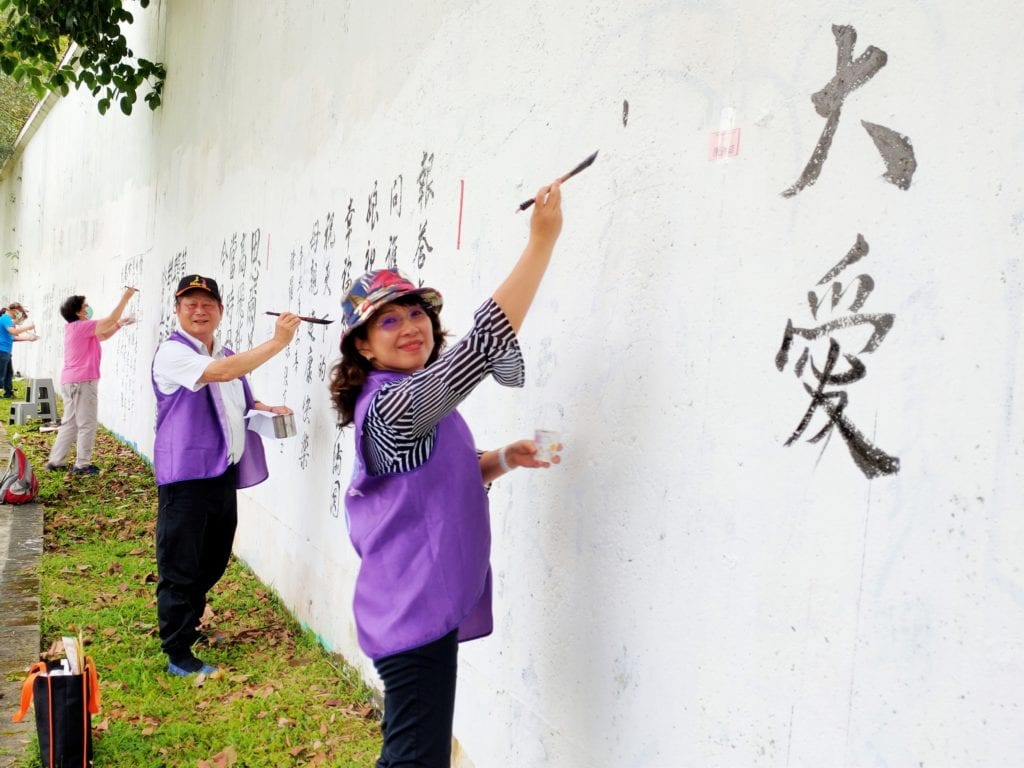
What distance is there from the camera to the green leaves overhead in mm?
8508

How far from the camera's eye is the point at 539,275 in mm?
1927

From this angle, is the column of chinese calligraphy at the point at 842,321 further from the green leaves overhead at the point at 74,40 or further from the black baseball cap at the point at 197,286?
the green leaves overhead at the point at 74,40

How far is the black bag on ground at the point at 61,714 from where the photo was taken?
286 cm

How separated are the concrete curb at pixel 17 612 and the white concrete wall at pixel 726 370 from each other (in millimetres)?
1354

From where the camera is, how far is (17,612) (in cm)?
463

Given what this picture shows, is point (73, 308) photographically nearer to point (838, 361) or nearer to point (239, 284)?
point (239, 284)

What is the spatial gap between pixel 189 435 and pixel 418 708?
7.77ft

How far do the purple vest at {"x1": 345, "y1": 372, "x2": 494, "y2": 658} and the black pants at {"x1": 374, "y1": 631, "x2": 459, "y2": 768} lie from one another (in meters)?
0.05

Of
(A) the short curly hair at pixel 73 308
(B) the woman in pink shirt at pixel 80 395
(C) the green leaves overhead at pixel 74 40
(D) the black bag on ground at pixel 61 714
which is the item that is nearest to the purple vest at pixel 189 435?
(D) the black bag on ground at pixel 61 714

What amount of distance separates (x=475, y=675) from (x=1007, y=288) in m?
2.10

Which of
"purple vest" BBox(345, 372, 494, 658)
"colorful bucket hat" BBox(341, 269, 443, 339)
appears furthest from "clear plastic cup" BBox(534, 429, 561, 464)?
"colorful bucket hat" BBox(341, 269, 443, 339)

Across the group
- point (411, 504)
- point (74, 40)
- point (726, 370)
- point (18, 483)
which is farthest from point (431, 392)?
point (74, 40)

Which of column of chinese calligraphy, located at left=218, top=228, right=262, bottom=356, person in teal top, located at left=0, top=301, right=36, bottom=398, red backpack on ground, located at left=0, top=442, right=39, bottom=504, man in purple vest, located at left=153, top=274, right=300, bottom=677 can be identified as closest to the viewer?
man in purple vest, located at left=153, top=274, right=300, bottom=677

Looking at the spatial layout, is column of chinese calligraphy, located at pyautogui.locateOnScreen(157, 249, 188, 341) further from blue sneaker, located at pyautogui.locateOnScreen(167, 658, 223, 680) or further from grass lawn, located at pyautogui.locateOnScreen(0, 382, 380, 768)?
blue sneaker, located at pyautogui.locateOnScreen(167, 658, 223, 680)
